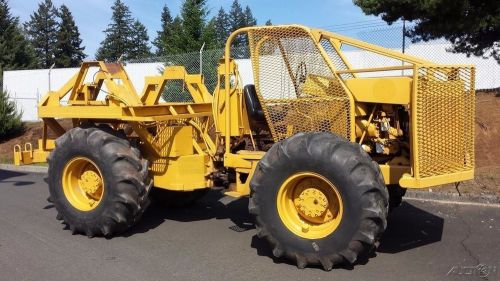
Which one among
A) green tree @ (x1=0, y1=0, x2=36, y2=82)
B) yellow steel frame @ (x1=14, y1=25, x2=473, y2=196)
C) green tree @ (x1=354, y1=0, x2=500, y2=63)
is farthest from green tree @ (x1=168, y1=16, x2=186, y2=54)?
green tree @ (x1=0, y1=0, x2=36, y2=82)

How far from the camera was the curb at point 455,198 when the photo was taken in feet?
27.6

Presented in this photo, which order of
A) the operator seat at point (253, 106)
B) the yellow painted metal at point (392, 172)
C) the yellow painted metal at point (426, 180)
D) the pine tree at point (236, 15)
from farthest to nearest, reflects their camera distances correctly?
the pine tree at point (236, 15), the operator seat at point (253, 106), the yellow painted metal at point (392, 172), the yellow painted metal at point (426, 180)

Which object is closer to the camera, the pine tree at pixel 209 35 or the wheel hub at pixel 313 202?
the wheel hub at pixel 313 202

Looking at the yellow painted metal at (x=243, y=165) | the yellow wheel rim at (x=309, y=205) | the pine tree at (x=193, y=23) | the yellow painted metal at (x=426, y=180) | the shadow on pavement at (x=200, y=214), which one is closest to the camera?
the yellow painted metal at (x=426, y=180)

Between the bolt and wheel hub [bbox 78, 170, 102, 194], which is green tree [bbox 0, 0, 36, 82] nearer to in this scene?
wheel hub [bbox 78, 170, 102, 194]

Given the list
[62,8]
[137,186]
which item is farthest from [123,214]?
[62,8]

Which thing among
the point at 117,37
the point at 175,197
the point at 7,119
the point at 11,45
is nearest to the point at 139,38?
the point at 117,37

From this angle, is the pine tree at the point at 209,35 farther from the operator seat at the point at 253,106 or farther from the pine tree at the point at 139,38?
the pine tree at the point at 139,38

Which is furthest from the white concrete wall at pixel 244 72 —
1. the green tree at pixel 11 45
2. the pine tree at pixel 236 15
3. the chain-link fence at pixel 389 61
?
the pine tree at pixel 236 15

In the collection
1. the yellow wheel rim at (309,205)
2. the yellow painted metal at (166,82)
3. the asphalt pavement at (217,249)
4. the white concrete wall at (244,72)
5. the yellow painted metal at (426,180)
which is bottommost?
the asphalt pavement at (217,249)

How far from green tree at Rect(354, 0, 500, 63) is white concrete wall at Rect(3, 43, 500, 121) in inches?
26.0

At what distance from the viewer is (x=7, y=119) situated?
19031mm

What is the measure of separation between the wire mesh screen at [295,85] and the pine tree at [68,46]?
2828 inches

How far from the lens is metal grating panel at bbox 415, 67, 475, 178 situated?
5238 millimetres
